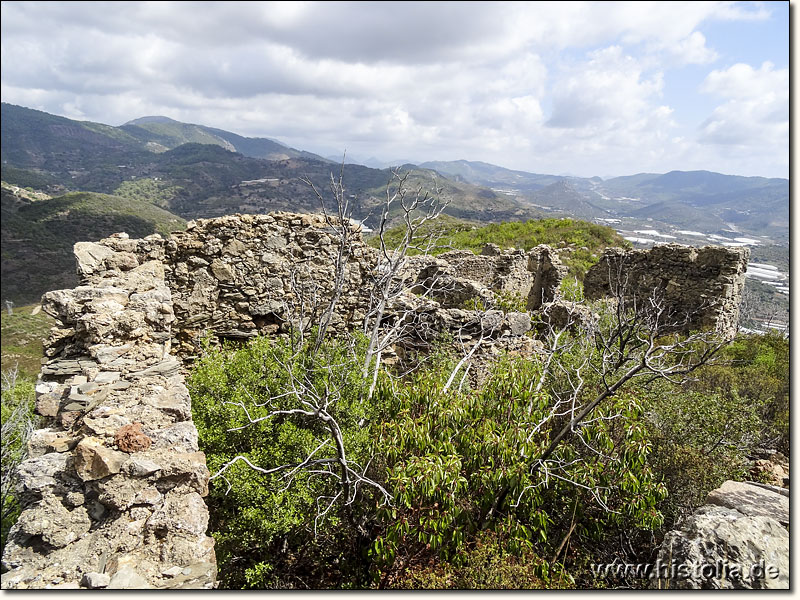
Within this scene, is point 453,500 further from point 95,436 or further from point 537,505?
point 95,436

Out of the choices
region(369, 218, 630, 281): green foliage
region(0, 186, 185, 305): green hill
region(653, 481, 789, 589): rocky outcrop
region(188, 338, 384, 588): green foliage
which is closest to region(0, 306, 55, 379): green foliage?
region(0, 186, 185, 305): green hill

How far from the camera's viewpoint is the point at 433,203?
8977mm

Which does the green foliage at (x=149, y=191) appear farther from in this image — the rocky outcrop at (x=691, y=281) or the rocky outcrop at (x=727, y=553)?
the rocky outcrop at (x=727, y=553)

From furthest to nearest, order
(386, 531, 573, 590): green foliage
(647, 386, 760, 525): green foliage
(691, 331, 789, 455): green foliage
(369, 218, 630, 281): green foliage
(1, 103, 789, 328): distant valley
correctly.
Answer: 1. (369, 218, 630, 281): green foliage
2. (1, 103, 789, 328): distant valley
3. (691, 331, 789, 455): green foliage
4. (647, 386, 760, 525): green foliage
5. (386, 531, 573, 590): green foliage

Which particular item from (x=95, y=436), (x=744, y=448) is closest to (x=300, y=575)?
(x=95, y=436)

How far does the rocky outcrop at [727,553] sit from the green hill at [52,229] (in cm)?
1678

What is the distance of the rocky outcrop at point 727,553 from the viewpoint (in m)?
3.25

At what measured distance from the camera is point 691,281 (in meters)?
12.8

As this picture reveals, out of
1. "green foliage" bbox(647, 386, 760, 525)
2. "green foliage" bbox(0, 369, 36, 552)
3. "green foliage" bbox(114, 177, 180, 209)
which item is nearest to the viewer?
"green foliage" bbox(647, 386, 760, 525)

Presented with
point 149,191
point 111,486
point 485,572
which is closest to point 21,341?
point 111,486

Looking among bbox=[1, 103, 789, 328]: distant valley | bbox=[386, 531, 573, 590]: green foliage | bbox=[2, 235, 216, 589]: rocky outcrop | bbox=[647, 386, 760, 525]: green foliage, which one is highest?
bbox=[1, 103, 789, 328]: distant valley

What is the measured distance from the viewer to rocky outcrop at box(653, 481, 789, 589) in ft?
10.7

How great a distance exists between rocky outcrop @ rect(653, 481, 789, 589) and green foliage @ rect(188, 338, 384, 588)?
2.90 m

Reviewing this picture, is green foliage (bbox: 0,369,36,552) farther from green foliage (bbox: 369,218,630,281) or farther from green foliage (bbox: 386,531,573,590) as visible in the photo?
green foliage (bbox: 369,218,630,281)
